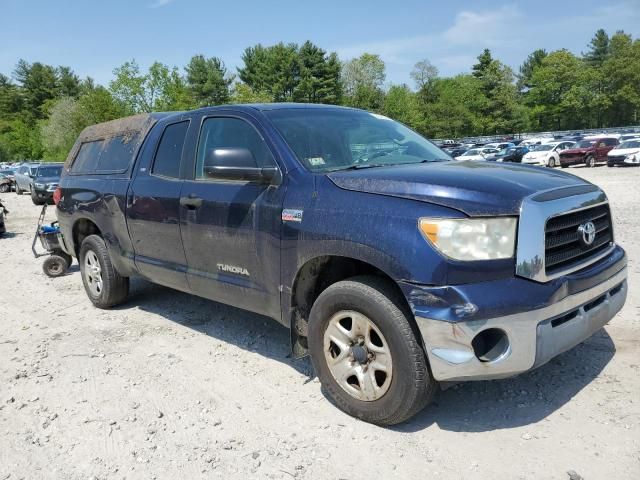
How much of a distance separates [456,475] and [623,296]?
1.72 m

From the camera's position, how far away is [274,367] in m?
4.12

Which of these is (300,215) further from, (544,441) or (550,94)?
(550,94)

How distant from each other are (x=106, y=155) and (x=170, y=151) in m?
1.46

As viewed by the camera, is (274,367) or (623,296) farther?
(274,367)

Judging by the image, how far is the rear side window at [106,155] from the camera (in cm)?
531

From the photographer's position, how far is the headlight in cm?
A: 270

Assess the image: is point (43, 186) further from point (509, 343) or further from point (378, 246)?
point (509, 343)

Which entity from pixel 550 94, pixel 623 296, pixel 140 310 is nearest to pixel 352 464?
pixel 623 296

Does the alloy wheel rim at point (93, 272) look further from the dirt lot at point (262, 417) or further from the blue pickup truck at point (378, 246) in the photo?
the blue pickup truck at point (378, 246)

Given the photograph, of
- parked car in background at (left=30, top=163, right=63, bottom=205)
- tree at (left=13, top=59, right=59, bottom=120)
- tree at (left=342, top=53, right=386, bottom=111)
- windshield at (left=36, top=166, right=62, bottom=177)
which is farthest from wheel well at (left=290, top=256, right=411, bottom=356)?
tree at (left=13, top=59, right=59, bottom=120)

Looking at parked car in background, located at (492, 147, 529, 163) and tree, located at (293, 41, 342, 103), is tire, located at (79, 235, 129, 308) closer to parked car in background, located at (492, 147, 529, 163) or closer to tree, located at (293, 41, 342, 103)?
parked car in background, located at (492, 147, 529, 163)

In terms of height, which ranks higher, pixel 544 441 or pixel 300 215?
pixel 300 215

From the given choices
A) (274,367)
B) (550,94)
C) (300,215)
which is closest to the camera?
(300,215)

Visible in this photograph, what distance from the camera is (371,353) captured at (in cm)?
308
